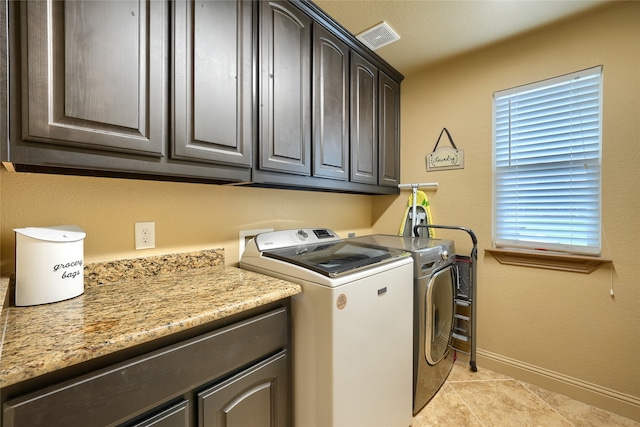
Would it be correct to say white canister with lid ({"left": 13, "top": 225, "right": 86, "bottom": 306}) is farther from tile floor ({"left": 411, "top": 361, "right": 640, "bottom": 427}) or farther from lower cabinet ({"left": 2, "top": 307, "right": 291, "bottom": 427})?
tile floor ({"left": 411, "top": 361, "right": 640, "bottom": 427})

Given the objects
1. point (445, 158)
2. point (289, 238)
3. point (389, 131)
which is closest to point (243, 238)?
point (289, 238)

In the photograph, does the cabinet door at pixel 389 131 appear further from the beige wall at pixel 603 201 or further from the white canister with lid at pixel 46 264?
the white canister with lid at pixel 46 264

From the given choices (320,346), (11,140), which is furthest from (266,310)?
(11,140)

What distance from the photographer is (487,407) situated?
1.68m

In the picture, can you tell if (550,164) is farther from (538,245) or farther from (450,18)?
(450,18)

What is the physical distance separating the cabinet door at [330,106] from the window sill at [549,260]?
1.32 m

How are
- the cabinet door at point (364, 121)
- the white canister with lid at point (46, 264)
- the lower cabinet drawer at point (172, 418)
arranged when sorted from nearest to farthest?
the lower cabinet drawer at point (172, 418) → the white canister with lid at point (46, 264) → the cabinet door at point (364, 121)

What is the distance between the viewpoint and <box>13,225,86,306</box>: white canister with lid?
83cm

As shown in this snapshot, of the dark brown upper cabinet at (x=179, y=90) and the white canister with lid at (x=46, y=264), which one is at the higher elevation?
the dark brown upper cabinet at (x=179, y=90)

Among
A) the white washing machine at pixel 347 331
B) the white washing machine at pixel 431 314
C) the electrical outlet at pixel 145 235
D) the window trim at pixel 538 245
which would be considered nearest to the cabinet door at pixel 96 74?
the electrical outlet at pixel 145 235

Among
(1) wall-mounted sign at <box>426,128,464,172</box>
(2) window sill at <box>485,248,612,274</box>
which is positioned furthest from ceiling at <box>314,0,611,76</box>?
(2) window sill at <box>485,248,612,274</box>

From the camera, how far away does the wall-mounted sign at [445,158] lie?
2.15m

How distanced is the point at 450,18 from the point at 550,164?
1.15m

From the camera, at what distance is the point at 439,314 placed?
68.5 inches
